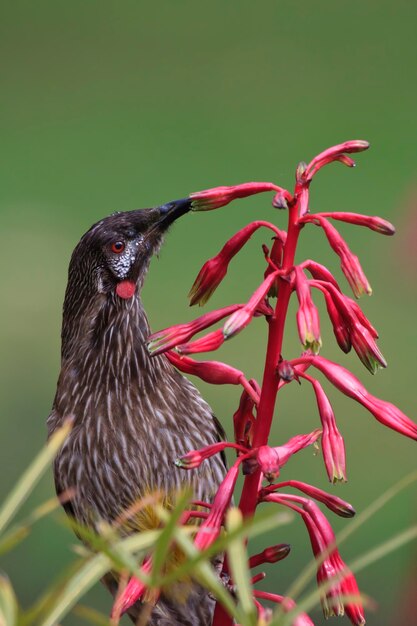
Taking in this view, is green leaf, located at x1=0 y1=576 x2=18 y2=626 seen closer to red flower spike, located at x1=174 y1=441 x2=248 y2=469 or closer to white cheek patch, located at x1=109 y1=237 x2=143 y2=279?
red flower spike, located at x1=174 y1=441 x2=248 y2=469

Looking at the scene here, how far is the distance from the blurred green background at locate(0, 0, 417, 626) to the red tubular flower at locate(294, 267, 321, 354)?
1.25 meters

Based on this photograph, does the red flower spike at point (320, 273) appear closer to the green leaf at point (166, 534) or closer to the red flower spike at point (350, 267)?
the red flower spike at point (350, 267)

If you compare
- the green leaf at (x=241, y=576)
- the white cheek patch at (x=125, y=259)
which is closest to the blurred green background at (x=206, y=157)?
the white cheek patch at (x=125, y=259)

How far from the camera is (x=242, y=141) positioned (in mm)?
2156

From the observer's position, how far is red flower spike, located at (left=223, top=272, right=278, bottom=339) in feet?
1.70

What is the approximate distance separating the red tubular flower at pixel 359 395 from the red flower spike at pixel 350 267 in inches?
1.4

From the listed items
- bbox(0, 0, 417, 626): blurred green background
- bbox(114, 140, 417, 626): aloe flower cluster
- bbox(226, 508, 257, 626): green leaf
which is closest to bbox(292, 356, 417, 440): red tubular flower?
bbox(114, 140, 417, 626): aloe flower cluster

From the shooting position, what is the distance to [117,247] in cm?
107

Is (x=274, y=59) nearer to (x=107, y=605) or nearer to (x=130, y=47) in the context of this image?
(x=130, y=47)

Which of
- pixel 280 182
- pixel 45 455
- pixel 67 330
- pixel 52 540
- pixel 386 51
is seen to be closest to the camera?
pixel 45 455

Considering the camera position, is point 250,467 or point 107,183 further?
point 107,183

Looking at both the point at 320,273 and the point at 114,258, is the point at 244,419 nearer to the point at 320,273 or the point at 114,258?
the point at 320,273

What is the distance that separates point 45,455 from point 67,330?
0.85m

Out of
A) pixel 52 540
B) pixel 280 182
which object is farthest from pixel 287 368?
pixel 280 182
